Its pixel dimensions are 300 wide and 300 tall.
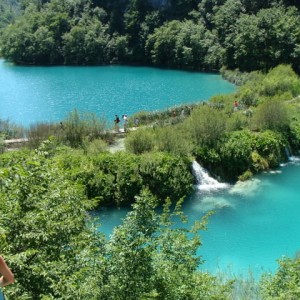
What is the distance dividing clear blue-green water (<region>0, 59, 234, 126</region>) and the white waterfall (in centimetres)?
1364

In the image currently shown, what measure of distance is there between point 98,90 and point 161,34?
19.8m

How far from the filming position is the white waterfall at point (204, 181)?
2170 centimetres

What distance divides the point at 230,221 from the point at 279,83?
59.8 feet

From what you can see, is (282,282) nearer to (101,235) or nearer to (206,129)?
(101,235)

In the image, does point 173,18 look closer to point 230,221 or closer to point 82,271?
point 230,221

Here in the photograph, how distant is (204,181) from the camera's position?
21.9 metres

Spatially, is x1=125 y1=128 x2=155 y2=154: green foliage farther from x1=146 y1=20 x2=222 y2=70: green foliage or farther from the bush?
x1=146 y1=20 x2=222 y2=70: green foliage

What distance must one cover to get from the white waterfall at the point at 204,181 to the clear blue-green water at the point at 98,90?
537 inches

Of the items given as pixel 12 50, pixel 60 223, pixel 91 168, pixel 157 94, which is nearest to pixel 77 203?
pixel 60 223

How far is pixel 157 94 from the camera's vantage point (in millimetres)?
43750

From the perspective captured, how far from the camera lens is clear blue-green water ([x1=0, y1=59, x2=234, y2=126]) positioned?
124ft

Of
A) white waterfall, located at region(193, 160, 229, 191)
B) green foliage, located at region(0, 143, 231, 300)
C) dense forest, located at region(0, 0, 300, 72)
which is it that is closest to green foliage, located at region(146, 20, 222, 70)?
dense forest, located at region(0, 0, 300, 72)

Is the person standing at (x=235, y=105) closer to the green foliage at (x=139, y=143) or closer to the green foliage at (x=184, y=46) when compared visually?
the green foliage at (x=139, y=143)

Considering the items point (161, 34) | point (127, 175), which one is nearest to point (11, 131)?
point (127, 175)
